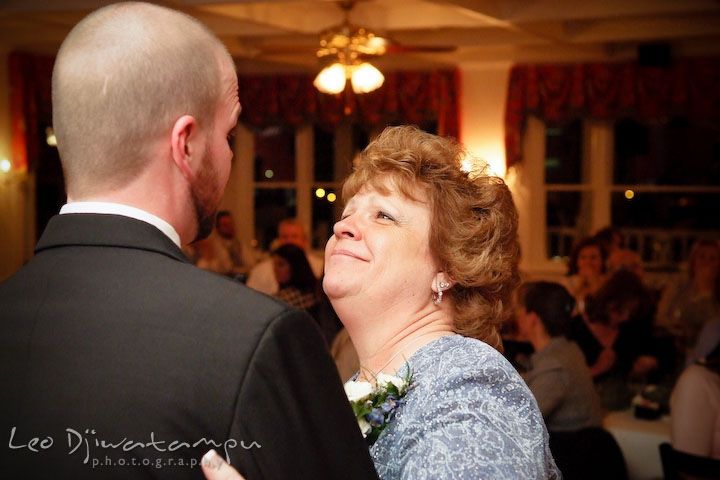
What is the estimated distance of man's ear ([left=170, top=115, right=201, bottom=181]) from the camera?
3.02 feet

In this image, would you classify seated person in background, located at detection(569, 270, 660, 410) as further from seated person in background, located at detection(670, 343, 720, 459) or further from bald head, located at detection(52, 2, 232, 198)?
bald head, located at detection(52, 2, 232, 198)

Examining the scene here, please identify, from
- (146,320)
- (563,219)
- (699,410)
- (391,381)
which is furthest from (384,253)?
(563,219)

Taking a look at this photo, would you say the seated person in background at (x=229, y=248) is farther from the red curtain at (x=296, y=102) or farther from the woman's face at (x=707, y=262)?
the woman's face at (x=707, y=262)

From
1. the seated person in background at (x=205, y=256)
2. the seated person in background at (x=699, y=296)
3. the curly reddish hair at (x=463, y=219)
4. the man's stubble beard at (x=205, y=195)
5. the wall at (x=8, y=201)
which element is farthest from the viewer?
the wall at (x=8, y=201)

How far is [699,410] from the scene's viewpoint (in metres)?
3.43

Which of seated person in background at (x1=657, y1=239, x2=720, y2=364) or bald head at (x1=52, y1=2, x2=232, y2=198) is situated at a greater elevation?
bald head at (x1=52, y1=2, x2=232, y2=198)

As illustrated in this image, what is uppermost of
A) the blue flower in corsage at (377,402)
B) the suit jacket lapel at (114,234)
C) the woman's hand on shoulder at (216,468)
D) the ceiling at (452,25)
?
the ceiling at (452,25)

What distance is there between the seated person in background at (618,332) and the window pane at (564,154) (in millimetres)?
3812

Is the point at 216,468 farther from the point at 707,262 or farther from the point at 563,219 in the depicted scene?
the point at 563,219

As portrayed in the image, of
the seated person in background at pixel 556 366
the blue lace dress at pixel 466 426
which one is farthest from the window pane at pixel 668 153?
the blue lace dress at pixel 466 426

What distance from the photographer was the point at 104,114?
0.91 meters

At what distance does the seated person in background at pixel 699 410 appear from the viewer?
3391mm

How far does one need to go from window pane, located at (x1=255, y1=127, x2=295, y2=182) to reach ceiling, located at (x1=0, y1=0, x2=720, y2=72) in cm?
109

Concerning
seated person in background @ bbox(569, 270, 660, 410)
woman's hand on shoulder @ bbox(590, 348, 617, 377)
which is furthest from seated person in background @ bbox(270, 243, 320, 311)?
woman's hand on shoulder @ bbox(590, 348, 617, 377)
